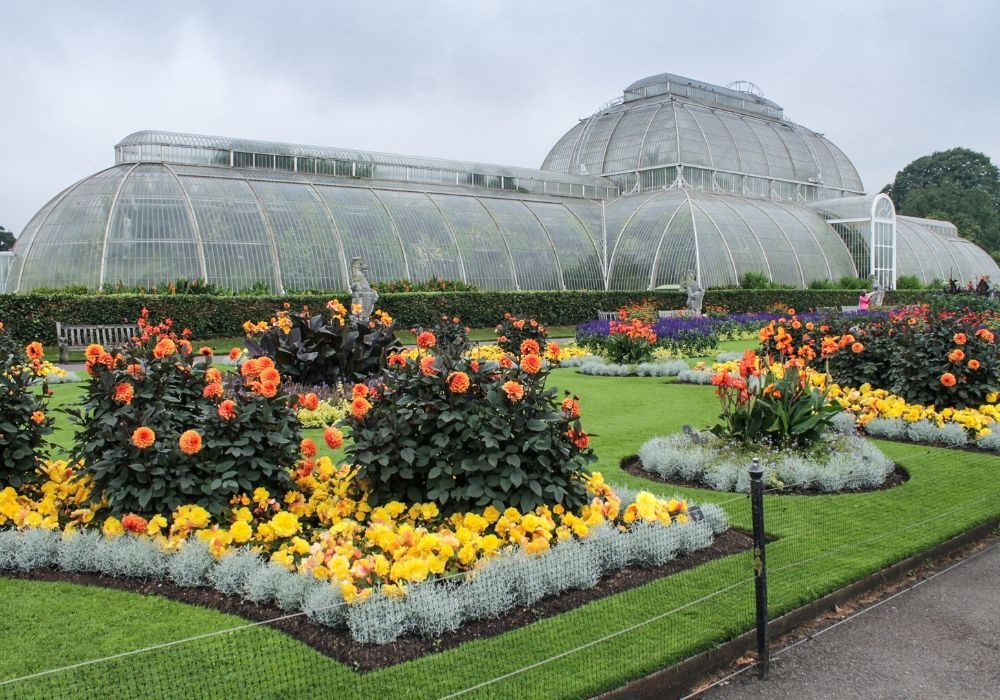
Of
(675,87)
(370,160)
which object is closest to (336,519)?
(370,160)

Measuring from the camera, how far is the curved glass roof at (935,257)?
45688 millimetres

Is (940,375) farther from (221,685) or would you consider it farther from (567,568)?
(221,685)

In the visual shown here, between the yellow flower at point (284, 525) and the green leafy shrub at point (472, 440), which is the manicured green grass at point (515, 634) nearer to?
the yellow flower at point (284, 525)

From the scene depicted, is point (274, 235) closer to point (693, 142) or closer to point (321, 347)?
point (321, 347)

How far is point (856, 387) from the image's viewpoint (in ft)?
40.5

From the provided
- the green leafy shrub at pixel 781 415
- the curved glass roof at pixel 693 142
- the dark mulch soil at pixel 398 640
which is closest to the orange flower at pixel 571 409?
the dark mulch soil at pixel 398 640

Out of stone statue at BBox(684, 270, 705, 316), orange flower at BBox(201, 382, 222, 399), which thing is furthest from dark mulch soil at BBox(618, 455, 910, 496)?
stone statue at BBox(684, 270, 705, 316)

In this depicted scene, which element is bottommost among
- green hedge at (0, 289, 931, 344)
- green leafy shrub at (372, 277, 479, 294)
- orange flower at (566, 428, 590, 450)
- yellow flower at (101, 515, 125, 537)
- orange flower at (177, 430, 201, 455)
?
yellow flower at (101, 515, 125, 537)

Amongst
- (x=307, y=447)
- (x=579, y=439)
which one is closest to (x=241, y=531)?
(x=307, y=447)

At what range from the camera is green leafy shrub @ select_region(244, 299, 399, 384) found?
12789 mm

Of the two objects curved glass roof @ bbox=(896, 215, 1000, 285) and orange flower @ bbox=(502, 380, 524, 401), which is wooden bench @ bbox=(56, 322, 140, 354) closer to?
orange flower @ bbox=(502, 380, 524, 401)

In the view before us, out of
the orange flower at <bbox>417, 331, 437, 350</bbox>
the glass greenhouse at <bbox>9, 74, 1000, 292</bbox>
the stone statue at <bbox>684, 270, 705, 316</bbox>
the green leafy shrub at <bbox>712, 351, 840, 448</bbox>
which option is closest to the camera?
the orange flower at <bbox>417, 331, 437, 350</bbox>

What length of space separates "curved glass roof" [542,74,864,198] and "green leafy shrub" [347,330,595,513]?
4007cm

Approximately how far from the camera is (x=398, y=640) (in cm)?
447
